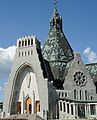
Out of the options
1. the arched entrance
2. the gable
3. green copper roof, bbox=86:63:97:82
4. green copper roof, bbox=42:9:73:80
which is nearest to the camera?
the arched entrance

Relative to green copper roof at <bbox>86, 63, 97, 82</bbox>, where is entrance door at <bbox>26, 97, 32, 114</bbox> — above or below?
below

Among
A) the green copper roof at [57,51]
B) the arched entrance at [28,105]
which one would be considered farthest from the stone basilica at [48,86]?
the green copper roof at [57,51]

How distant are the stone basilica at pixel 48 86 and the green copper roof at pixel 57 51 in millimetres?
232

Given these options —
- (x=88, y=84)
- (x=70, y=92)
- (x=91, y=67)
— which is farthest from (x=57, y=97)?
(x=91, y=67)

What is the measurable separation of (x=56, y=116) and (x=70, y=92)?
691cm

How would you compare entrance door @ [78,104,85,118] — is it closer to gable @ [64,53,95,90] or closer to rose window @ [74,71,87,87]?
gable @ [64,53,95,90]

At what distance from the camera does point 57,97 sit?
63.6m

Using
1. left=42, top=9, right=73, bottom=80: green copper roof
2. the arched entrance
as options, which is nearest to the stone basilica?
the arched entrance

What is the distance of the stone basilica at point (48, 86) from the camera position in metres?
62.1

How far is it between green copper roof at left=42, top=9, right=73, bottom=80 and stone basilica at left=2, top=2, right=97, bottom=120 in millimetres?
232

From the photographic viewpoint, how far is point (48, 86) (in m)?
61.4

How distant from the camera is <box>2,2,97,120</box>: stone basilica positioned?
204 ft

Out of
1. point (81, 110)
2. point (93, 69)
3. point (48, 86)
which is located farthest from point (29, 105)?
point (93, 69)

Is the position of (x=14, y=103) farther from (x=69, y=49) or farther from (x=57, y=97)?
→ (x=69, y=49)
